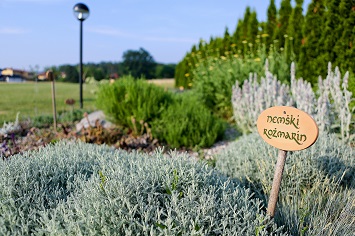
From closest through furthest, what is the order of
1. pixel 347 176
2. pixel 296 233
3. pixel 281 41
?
pixel 296 233 → pixel 347 176 → pixel 281 41

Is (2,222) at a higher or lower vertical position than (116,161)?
lower

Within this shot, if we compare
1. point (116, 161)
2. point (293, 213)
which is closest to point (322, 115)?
point (293, 213)

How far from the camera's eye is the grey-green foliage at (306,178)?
2.57 metres

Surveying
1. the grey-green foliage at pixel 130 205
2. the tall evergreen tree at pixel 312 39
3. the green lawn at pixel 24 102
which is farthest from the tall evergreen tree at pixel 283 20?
the grey-green foliage at pixel 130 205

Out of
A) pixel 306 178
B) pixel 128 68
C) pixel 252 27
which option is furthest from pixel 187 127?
pixel 128 68

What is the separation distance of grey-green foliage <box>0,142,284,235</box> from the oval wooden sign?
1.44 ft

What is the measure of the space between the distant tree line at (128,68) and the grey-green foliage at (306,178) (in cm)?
1155

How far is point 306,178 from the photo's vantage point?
123 inches

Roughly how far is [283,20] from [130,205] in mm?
9885

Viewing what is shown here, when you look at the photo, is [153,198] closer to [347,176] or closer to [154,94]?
[347,176]

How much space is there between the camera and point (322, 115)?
4.90m

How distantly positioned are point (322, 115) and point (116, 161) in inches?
129

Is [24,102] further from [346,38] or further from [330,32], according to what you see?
[346,38]

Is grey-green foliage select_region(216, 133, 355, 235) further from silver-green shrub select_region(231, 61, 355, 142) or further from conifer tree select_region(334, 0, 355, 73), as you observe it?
conifer tree select_region(334, 0, 355, 73)
